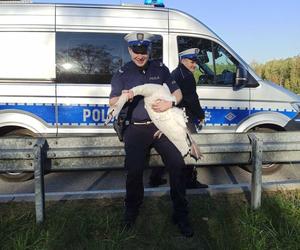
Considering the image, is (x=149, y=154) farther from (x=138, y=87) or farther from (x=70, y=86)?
(x=70, y=86)

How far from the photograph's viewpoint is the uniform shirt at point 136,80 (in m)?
3.60

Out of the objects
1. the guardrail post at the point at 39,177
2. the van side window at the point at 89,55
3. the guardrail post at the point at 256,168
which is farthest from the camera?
the van side window at the point at 89,55

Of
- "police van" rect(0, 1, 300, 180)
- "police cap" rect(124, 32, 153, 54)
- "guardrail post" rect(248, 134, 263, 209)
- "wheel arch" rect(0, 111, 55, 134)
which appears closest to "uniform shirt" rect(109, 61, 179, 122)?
"police cap" rect(124, 32, 153, 54)

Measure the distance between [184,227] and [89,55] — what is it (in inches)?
130

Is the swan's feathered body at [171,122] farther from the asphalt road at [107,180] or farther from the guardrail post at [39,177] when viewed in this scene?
the asphalt road at [107,180]

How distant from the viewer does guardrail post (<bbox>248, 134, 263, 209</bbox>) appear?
3.51 metres

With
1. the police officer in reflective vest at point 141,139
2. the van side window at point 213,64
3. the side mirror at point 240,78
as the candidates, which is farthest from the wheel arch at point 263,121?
the police officer in reflective vest at point 141,139

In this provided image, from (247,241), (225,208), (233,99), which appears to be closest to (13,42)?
(233,99)

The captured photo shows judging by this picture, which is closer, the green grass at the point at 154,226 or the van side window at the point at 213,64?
the green grass at the point at 154,226

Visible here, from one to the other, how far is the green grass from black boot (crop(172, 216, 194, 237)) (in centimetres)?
5

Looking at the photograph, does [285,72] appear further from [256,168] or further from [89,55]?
[256,168]

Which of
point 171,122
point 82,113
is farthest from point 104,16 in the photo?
point 171,122

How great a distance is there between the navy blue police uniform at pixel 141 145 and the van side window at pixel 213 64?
2.29m

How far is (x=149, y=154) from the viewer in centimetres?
356
